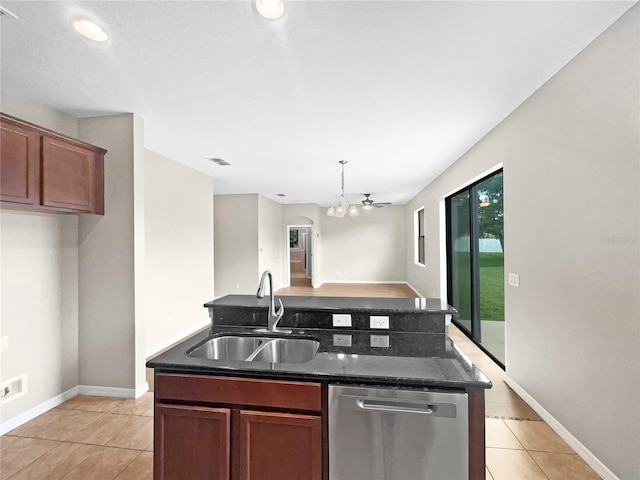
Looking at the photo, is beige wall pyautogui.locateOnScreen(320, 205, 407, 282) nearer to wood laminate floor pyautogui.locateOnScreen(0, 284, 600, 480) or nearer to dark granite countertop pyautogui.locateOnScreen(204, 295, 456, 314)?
wood laminate floor pyautogui.locateOnScreen(0, 284, 600, 480)

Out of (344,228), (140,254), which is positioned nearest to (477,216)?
(140,254)

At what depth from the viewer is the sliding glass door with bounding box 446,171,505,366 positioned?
3576mm

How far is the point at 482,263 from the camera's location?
13.1 feet

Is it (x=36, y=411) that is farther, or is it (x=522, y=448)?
(x=36, y=411)

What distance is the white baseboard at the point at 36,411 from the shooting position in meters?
2.33

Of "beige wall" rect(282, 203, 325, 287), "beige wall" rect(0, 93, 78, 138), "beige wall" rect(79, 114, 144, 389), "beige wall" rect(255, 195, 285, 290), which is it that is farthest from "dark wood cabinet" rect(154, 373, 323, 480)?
"beige wall" rect(282, 203, 325, 287)

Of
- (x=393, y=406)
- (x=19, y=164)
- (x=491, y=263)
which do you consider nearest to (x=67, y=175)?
(x=19, y=164)

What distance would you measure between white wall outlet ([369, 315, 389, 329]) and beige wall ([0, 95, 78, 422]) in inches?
112

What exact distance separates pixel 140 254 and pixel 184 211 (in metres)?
1.86

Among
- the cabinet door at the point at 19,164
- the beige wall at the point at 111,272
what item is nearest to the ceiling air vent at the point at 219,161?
the beige wall at the point at 111,272

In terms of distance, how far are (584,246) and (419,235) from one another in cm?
644

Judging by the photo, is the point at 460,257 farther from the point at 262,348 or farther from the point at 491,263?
the point at 262,348

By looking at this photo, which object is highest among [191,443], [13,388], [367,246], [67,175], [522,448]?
[67,175]

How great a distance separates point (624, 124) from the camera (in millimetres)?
1658
